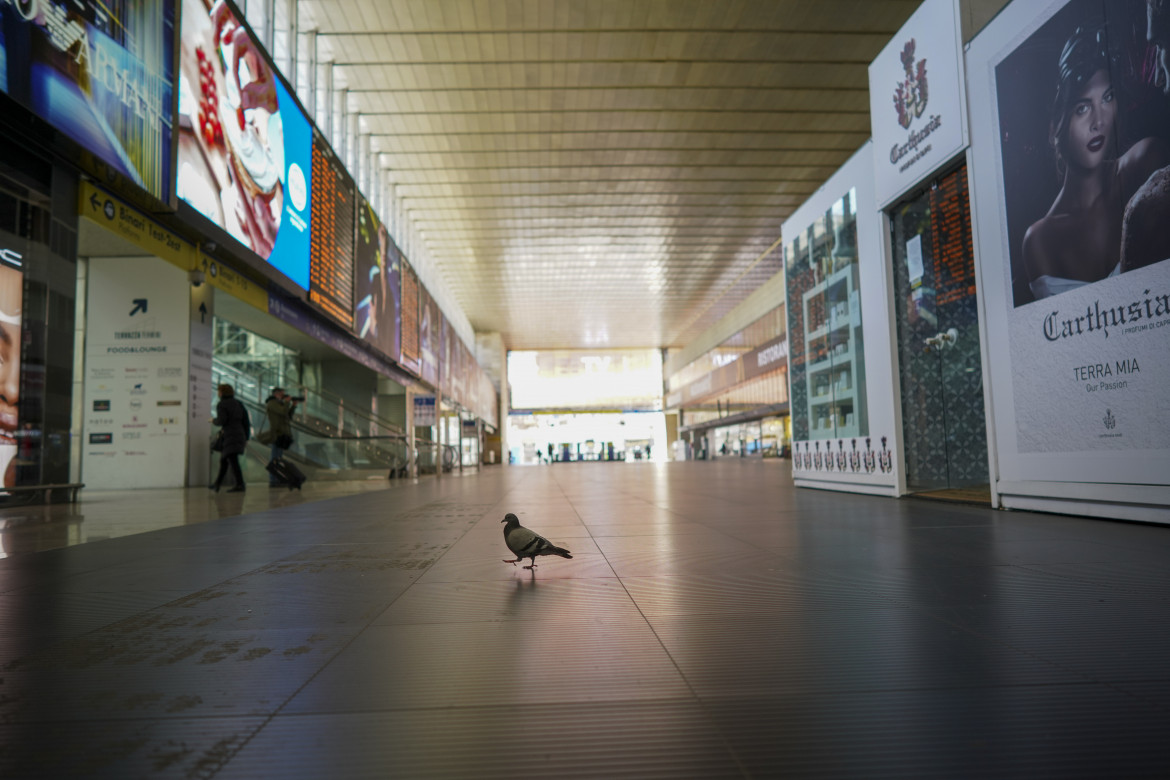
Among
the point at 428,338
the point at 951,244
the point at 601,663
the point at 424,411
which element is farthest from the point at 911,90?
the point at 428,338

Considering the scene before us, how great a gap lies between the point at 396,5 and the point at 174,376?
8542 mm

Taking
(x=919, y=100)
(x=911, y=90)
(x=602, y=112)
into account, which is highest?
(x=602, y=112)

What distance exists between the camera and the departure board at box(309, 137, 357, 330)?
1412 cm

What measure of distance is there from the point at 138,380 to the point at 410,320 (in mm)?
11219

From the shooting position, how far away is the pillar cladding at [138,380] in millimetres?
12039

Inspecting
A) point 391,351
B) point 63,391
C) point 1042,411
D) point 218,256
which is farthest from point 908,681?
point 391,351

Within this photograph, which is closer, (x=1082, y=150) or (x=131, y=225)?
(x=1082, y=150)

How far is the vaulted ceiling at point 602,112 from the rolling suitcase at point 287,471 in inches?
364

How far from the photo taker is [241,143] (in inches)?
424

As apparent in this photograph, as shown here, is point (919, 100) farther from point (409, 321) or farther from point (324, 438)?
point (409, 321)

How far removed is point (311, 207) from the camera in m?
13.8

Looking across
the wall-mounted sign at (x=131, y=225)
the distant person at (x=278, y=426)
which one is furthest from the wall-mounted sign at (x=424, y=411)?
the wall-mounted sign at (x=131, y=225)

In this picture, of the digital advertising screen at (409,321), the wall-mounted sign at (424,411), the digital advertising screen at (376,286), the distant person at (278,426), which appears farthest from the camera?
the digital advertising screen at (409,321)

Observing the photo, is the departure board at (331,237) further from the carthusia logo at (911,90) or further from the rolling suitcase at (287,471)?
the carthusia logo at (911,90)
